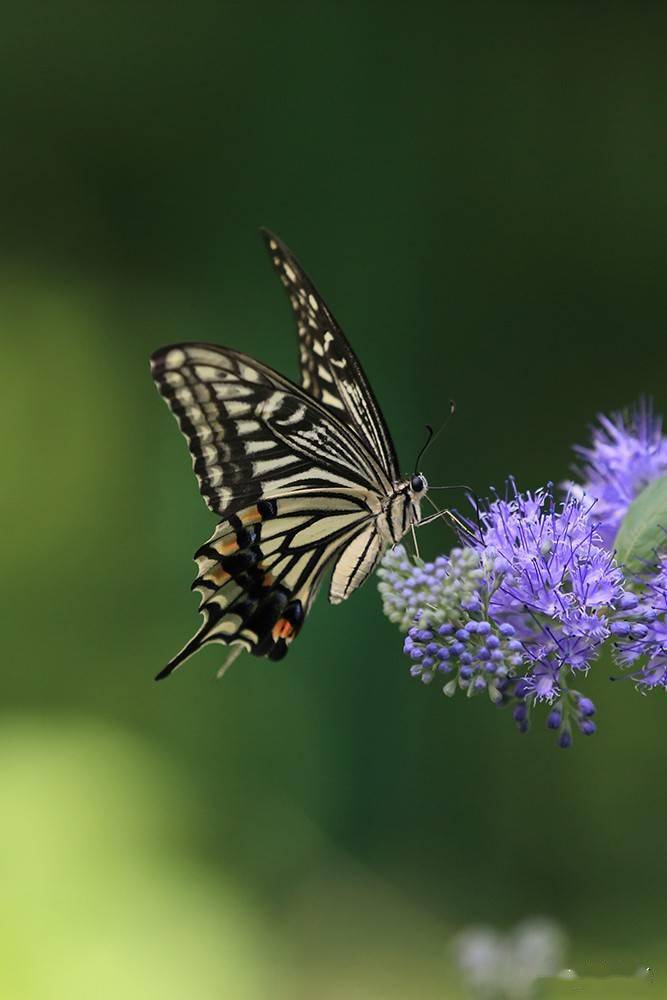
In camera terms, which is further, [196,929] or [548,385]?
[548,385]

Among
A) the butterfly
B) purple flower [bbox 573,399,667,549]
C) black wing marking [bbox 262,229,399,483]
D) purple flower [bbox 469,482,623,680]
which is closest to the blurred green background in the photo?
black wing marking [bbox 262,229,399,483]

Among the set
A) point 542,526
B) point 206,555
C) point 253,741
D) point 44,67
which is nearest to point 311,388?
point 206,555

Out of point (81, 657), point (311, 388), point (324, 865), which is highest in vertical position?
point (311, 388)

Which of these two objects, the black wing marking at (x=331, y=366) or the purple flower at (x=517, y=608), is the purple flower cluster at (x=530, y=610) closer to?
the purple flower at (x=517, y=608)

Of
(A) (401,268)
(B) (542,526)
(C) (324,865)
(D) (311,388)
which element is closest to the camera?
(B) (542,526)

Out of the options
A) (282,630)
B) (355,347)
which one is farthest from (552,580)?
(355,347)

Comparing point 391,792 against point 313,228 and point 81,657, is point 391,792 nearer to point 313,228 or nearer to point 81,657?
point 81,657
